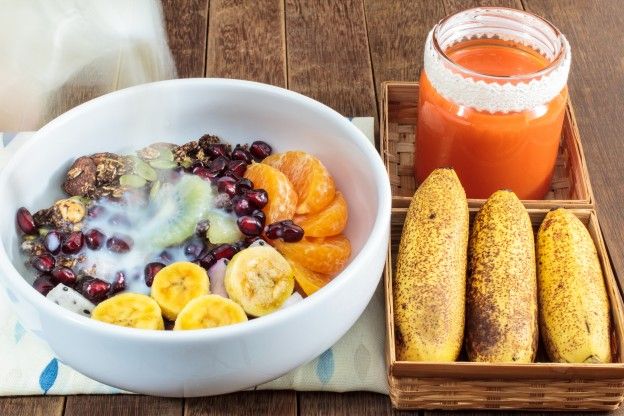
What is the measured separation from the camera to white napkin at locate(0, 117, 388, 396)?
38.9 inches

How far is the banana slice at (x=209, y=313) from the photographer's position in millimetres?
900

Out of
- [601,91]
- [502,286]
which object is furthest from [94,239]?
[601,91]

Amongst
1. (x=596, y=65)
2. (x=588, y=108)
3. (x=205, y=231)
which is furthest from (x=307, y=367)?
(x=596, y=65)

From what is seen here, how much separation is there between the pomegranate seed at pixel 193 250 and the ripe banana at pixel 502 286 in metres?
0.33

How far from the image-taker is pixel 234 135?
1.23 metres

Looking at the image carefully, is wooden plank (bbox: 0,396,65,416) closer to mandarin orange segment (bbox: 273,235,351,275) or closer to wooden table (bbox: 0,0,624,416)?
mandarin orange segment (bbox: 273,235,351,275)

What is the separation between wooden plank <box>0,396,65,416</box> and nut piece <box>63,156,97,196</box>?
268 millimetres

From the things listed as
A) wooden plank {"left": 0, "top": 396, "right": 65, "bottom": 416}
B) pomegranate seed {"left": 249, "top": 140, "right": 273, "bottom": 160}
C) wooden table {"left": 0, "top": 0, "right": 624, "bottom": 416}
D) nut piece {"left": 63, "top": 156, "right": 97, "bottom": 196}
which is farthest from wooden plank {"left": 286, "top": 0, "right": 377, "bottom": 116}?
wooden plank {"left": 0, "top": 396, "right": 65, "bottom": 416}

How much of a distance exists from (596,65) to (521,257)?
62 cm

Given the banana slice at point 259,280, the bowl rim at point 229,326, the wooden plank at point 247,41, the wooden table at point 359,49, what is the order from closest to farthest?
the bowl rim at point 229,326, the banana slice at point 259,280, the wooden table at point 359,49, the wooden plank at point 247,41

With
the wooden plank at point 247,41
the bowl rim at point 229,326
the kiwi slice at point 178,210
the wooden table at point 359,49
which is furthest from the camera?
the wooden plank at point 247,41

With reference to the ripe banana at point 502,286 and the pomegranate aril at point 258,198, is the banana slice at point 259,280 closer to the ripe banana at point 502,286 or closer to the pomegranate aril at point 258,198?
the pomegranate aril at point 258,198

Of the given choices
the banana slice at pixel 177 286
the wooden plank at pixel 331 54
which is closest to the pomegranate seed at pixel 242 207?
the banana slice at pixel 177 286

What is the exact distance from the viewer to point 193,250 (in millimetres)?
1033
